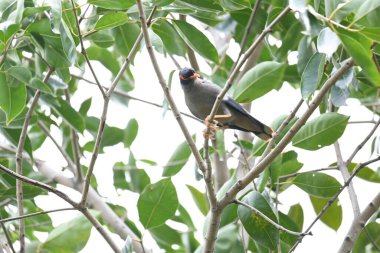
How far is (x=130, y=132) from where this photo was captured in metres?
4.20

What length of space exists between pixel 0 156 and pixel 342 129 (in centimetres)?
166

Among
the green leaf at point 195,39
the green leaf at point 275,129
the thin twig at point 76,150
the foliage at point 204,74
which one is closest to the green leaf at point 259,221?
the foliage at point 204,74

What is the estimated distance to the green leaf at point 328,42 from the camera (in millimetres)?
2006

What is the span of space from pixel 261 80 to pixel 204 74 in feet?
2.39

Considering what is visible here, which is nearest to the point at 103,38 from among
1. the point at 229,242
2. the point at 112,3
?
the point at 112,3

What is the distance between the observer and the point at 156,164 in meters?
4.18

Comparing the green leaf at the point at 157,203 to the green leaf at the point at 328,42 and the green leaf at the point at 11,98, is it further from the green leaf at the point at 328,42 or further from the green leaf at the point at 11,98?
the green leaf at the point at 328,42

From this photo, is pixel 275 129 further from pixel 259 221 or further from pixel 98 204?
pixel 98 204

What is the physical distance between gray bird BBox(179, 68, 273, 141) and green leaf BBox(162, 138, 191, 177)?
0.68 feet

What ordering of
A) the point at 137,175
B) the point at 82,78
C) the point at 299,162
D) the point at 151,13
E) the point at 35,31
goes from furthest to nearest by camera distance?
the point at 137,175, the point at 82,78, the point at 299,162, the point at 35,31, the point at 151,13

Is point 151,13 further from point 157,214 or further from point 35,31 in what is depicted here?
point 157,214

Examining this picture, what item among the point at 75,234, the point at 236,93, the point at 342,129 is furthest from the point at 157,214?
the point at 342,129

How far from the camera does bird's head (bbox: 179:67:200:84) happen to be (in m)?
4.10

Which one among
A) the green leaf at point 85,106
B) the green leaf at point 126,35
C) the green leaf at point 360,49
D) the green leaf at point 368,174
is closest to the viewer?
the green leaf at point 360,49
